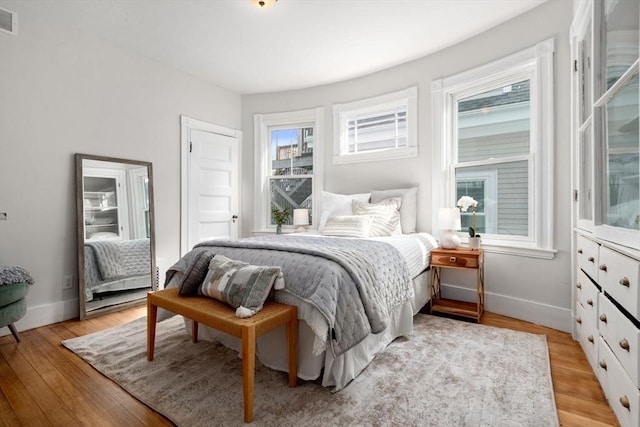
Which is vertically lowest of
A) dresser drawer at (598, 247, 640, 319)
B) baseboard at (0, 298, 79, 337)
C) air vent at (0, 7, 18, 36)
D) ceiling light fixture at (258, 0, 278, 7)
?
baseboard at (0, 298, 79, 337)

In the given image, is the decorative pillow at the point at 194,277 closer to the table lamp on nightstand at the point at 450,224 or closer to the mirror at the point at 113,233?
the mirror at the point at 113,233

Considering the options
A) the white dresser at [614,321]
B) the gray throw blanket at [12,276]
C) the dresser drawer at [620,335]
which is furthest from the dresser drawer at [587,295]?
the gray throw blanket at [12,276]

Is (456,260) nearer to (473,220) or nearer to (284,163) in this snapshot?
(473,220)

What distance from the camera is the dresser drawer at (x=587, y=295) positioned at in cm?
172

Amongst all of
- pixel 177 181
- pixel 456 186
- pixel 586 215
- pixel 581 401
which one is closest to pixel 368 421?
pixel 581 401

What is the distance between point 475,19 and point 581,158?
1.55 metres

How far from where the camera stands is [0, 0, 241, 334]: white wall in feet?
8.27

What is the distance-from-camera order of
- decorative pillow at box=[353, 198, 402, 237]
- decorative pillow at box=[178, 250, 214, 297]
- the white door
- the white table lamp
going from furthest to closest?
1. the white table lamp
2. the white door
3. decorative pillow at box=[353, 198, 402, 237]
4. decorative pillow at box=[178, 250, 214, 297]

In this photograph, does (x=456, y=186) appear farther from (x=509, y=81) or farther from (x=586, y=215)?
(x=586, y=215)

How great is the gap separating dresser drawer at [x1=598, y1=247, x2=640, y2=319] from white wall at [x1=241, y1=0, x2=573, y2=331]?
1107mm

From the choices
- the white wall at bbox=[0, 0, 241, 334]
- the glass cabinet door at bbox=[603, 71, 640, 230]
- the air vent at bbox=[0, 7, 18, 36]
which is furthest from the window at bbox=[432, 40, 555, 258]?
the air vent at bbox=[0, 7, 18, 36]

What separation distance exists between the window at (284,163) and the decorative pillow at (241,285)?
2.55 meters

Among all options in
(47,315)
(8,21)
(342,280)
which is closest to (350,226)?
(342,280)

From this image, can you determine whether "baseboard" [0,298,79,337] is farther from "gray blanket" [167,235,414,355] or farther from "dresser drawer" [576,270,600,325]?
"dresser drawer" [576,270,600,325]
